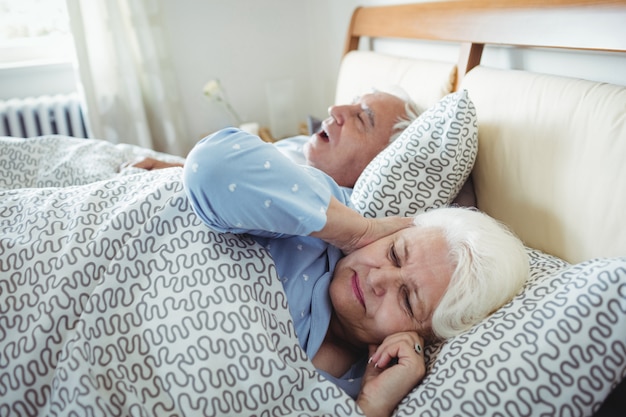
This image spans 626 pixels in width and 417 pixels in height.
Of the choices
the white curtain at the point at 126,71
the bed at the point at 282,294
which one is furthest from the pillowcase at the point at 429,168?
the white curtain at the point at 126,71

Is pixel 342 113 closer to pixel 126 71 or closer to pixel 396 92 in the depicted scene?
pixel 396 92

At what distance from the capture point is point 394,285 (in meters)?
0.95

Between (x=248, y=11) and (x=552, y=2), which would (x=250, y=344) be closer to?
(x=552, y=2)

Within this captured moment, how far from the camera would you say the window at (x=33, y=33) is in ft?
8.99

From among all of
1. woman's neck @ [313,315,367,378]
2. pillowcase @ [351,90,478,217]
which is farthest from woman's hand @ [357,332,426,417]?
pillowcase @ [351,90,478,217]

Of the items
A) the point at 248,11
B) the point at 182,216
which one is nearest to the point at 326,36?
the point at 248,11

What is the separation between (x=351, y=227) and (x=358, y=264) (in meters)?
0.08

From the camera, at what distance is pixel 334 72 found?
116 inches

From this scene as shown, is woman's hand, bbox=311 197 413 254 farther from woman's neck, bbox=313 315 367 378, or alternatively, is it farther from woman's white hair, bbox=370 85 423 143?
woman's white hair, bbox=370 85 423 143

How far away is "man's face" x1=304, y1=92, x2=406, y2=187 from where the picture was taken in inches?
64.1

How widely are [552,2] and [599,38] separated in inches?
7.6

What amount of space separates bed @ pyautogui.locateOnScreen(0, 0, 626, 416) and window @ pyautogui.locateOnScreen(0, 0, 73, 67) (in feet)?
6.90

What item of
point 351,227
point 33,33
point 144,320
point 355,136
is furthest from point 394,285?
point 33,33

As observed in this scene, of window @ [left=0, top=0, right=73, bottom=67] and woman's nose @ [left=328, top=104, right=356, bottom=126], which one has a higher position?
window @ [left=0, top=0, right=73, bottom=67]
